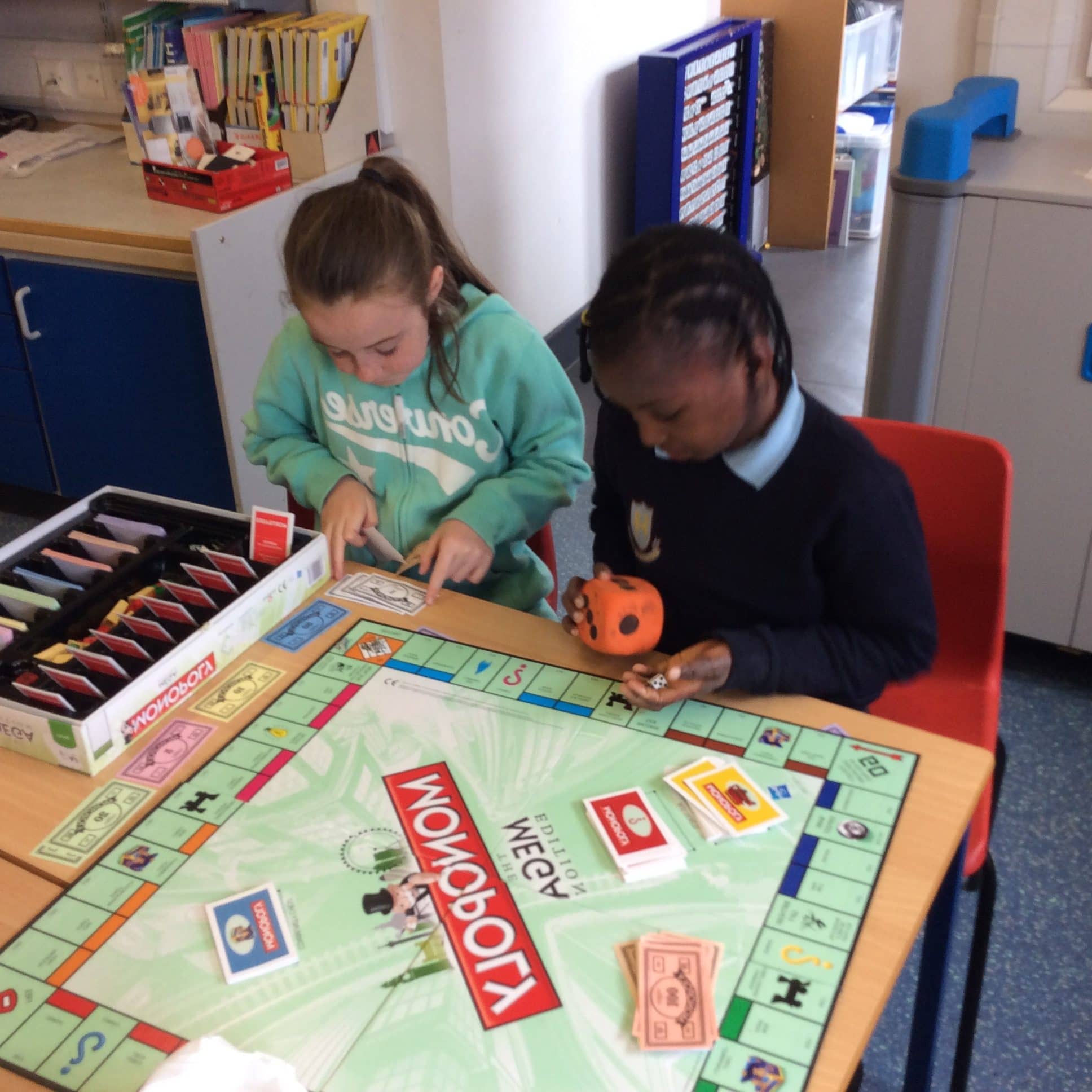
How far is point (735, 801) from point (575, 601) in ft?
0.94

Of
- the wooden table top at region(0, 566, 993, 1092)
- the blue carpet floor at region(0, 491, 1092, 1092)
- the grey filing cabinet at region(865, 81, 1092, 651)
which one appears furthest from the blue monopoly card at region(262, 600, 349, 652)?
the grey filing cabinet at region(865, 81, 1092, 651)

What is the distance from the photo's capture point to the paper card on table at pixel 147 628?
3.48 feet

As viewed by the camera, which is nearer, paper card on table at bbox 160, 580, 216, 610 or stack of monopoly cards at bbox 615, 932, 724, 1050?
stack of monopoly cards at bbox 615, 932, 724, 1050

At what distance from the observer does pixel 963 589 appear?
1336 millimetres

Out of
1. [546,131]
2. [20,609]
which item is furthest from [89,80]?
[20,609]

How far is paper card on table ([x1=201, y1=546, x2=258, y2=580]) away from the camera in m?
1.15

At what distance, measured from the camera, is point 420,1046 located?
720 mm

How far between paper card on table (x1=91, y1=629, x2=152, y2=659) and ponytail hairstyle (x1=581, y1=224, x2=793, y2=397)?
19.5 inches

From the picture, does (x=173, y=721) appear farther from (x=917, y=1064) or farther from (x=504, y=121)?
(x=504, y=121)

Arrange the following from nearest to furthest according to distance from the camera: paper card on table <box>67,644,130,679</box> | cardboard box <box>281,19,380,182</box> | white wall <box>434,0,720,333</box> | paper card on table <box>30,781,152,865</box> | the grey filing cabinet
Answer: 1. paper card on table <box>30,781,152,865</box>
2. paper card on table <box>67,644,130,679</box>
3. the grey filing cabinet
4. cardboard box <box>281,19,380,182</box>
5. white wall <box>434,0,720,333</box>

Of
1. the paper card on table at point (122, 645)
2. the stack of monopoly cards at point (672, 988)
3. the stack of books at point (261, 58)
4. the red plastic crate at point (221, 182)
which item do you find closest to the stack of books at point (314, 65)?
the stack of books at point (261, 58)

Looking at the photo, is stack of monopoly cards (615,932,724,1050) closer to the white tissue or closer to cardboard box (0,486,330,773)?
the white tissue

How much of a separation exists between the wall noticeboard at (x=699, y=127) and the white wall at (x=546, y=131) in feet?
0.38

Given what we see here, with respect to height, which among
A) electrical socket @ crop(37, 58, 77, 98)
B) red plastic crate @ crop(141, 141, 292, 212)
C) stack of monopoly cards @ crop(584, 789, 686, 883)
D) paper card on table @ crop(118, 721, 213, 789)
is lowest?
paper card on table @ crop(118, 721, 213, 789)
